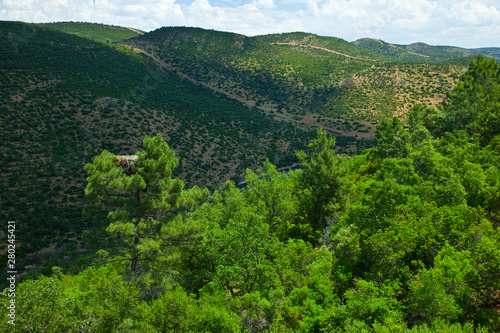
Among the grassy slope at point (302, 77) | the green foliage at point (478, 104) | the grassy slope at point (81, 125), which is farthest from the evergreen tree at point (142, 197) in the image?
the grassy slope at point (302, 77)

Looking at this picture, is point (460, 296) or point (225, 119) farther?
point (225, 119)

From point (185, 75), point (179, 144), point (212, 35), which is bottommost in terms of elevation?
point (179, 144)

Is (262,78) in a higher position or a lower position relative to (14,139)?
higher

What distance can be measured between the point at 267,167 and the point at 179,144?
155 ft

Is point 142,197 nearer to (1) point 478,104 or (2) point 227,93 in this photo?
(1) point 478,104

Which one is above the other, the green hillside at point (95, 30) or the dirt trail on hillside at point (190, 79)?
the green hillside at point (95, 30)

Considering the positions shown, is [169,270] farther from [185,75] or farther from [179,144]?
[185,75]

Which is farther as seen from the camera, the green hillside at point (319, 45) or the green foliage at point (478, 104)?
the green hillside at point (319, 45)

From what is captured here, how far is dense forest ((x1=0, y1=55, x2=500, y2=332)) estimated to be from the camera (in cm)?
1117

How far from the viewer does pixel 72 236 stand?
41812mm

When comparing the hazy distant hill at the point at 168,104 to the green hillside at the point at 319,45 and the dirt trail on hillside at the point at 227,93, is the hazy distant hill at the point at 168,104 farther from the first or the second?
the green hillside at the point at 319,45

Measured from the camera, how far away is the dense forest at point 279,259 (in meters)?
11.2

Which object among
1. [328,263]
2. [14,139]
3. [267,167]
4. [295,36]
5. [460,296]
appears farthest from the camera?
[295,36]

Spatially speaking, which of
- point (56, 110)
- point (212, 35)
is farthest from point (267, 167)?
point (212, 35)
